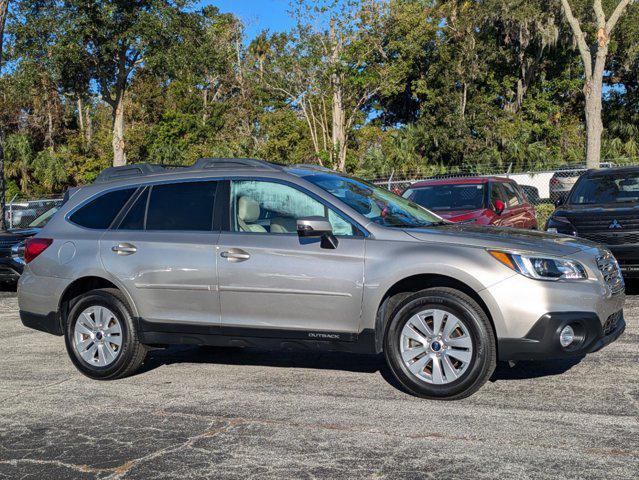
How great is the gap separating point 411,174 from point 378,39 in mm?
8294

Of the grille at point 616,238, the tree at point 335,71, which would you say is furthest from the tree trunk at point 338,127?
the grille at point 616,238

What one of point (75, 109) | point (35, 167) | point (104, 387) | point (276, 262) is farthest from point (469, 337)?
point (75, 109)

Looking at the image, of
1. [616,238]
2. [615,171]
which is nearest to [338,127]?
[615,171]

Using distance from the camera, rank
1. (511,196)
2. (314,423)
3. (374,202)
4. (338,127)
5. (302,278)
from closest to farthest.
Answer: (314,423) → (302,278) → (374,202) → (511,196) → (338,127)

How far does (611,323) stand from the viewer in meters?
5.87

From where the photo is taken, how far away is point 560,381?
613cm

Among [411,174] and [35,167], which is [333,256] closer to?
[411,174]

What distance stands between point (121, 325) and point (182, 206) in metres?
1.11

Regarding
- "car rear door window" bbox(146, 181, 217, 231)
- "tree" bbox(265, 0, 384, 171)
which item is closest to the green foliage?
"tree" bbox(265, 0, 384, 171)

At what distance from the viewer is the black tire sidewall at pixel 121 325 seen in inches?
265

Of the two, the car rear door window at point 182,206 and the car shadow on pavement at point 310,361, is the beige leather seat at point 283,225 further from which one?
the car shadow on pavement at point 310,361

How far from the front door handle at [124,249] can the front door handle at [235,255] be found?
86 centimetres

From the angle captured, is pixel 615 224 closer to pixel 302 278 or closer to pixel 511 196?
pixel 511 196

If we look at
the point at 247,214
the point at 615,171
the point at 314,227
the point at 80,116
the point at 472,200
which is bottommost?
the point at 314,227
